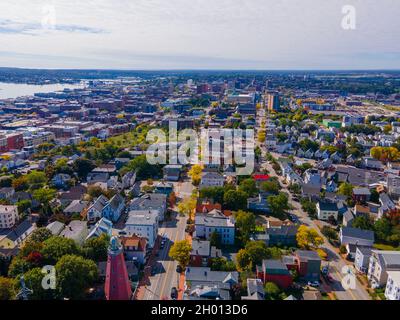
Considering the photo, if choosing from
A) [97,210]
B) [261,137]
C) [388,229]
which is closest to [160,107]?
[261,137]

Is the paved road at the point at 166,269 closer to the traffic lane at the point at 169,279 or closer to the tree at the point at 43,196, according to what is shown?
the traffic lane at the point at 169,279

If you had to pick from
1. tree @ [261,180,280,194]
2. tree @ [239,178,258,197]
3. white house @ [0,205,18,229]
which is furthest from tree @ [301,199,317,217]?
white house @ [0,205,18,229]

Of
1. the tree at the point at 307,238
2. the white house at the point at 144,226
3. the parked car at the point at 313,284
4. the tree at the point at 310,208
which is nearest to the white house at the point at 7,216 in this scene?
the white house at the point at 144,226

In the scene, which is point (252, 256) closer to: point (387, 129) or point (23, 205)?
point (23, 205)

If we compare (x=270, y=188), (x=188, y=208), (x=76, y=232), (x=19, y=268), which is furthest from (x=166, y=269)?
(x=270, y=188)

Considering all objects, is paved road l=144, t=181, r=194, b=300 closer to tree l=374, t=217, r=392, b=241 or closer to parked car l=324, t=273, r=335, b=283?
parked car l=324, t=273, r=335, b=283
